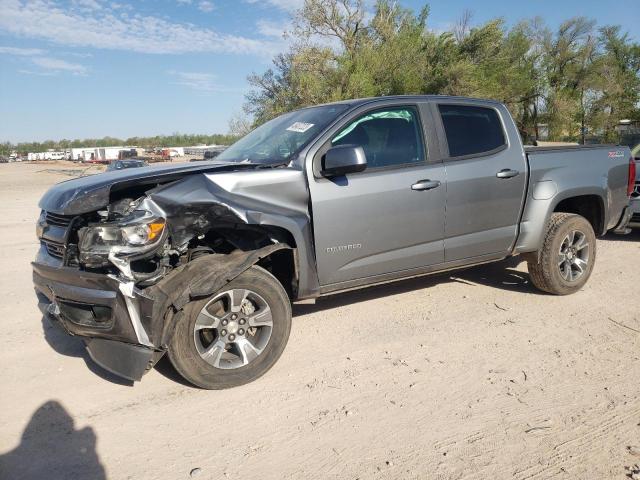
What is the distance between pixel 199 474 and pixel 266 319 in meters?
1.15

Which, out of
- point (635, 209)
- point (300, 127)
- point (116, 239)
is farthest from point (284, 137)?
point (635, 209)

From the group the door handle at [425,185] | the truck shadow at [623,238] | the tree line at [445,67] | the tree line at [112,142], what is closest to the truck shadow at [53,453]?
the door handle at [425,185]

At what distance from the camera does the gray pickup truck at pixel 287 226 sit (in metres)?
3.10

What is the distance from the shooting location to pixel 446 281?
18.6 ft

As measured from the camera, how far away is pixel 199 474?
2.55 meters

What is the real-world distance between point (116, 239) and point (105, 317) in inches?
19.6

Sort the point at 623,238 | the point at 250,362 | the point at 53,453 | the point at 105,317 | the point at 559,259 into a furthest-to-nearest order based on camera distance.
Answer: the point at 623,238
the point at 559,259
the point at 250,362
the point at 105,317
the point at 53,453

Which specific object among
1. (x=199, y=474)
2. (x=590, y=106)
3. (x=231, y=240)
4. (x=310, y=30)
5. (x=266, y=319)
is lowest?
(x=199, y=474)

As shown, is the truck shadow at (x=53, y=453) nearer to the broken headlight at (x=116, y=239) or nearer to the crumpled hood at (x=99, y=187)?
the broken headlight at (x=116, y=239)

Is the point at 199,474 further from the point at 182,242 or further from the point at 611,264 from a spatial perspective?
the point at 611,264

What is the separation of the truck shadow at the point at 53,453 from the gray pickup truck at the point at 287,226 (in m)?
0.43

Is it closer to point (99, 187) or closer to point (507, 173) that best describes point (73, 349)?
point (99, 187)

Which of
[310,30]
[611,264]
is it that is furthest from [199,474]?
[310,30]

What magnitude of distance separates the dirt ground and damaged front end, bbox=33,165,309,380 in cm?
44
